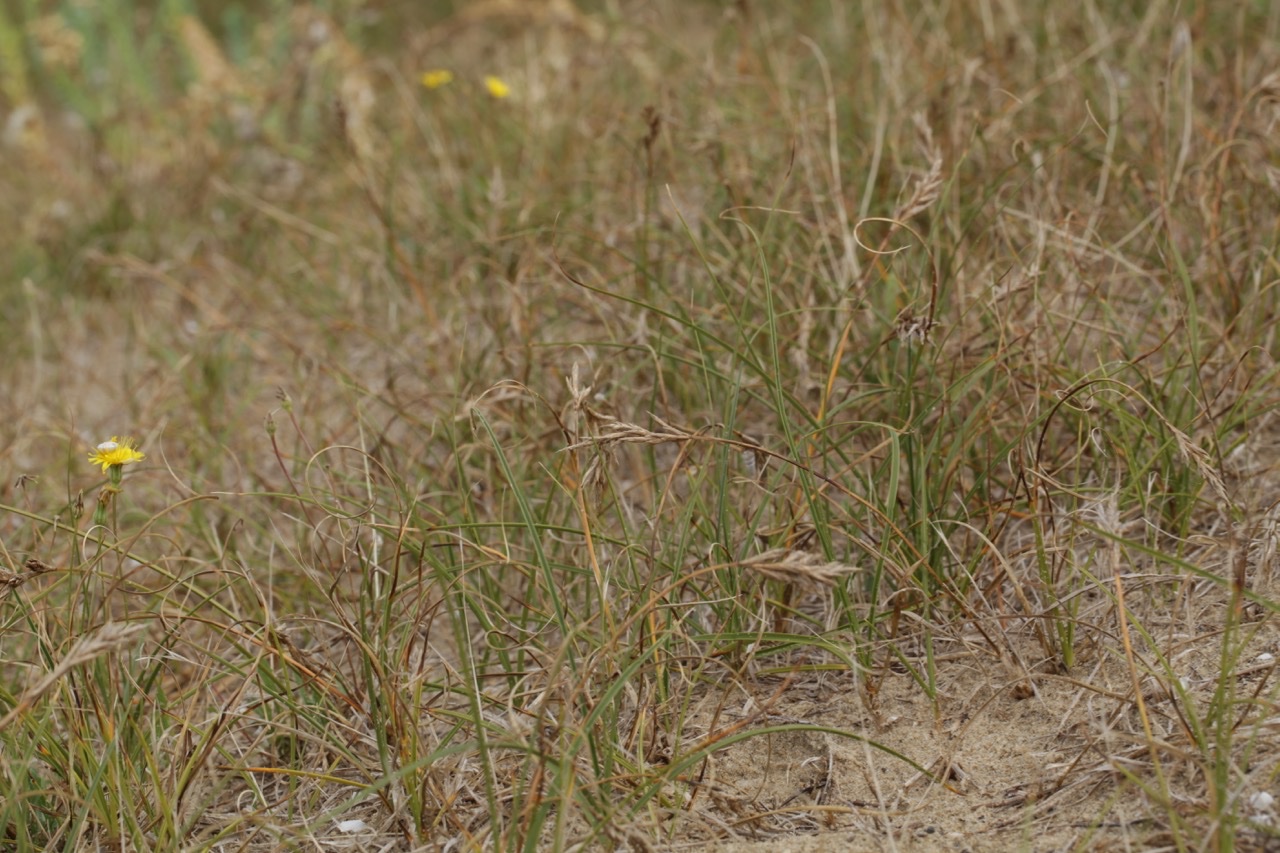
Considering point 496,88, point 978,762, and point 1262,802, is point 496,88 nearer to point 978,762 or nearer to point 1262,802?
point 978,762

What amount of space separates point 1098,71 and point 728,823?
206cm

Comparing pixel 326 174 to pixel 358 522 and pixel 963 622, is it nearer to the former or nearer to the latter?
pixel 358 522

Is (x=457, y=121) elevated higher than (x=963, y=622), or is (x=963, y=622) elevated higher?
(x=457, y=121)

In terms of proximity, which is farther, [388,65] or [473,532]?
[388,65]

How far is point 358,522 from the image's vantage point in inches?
58.1

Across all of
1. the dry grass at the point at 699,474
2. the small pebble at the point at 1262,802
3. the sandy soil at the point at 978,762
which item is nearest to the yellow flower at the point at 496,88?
the dry grass at the point at 699,474

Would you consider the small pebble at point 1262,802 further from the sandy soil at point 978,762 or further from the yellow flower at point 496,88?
the yellow flower at point 496,88

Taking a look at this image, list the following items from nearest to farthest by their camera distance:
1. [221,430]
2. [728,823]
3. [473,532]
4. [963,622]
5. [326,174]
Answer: [728,823], [963,622], [473,532], [221,430], [326,174]

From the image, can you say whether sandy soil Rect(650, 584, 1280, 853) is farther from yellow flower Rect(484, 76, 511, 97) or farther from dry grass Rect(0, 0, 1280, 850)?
yellow flower Rect(484, 76, 511, 97)

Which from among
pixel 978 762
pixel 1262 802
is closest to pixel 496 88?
pixel 978 762

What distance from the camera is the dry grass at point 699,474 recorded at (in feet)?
4.48

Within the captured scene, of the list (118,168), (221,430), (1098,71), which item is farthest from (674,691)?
(118,168)

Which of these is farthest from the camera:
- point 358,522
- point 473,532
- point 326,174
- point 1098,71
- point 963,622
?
point 326,174

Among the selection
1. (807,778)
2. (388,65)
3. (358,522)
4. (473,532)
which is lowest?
(807,778)
